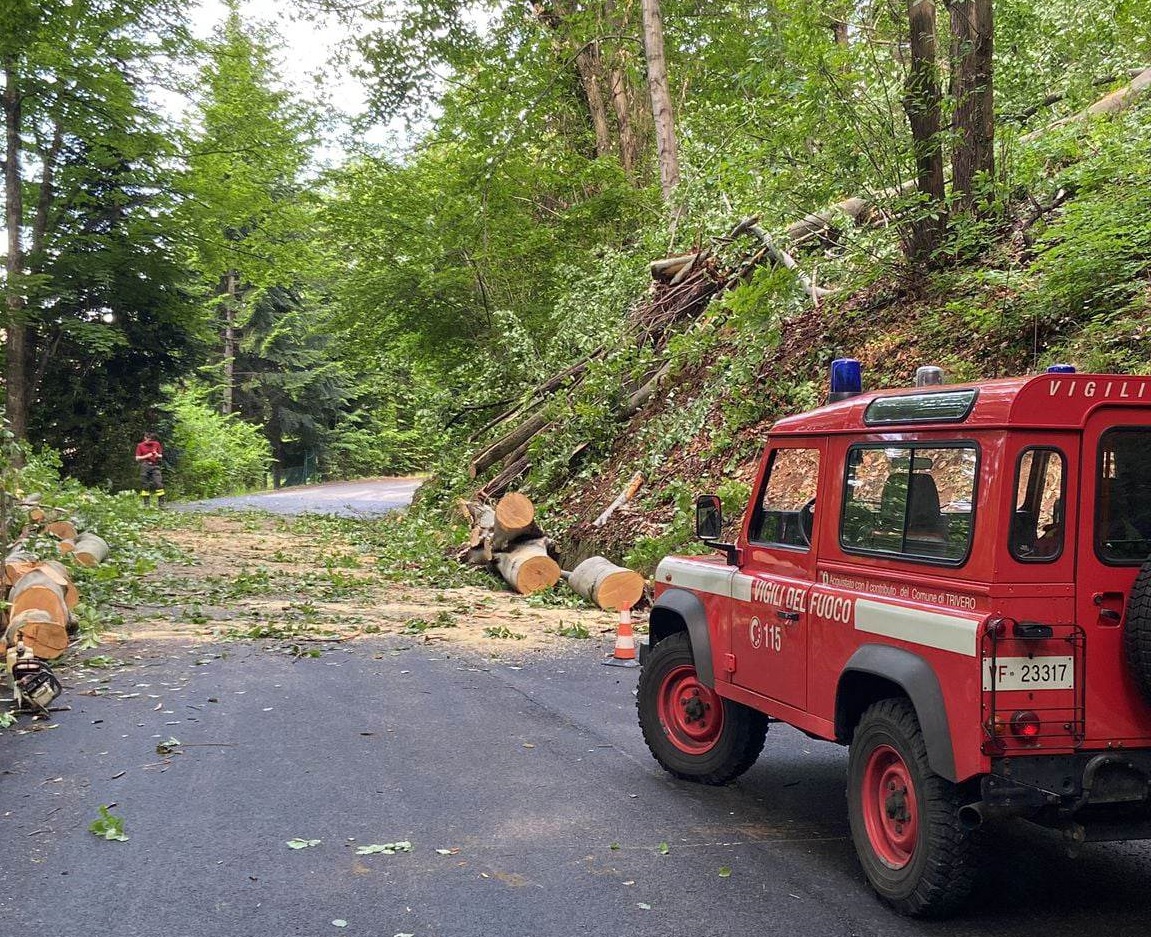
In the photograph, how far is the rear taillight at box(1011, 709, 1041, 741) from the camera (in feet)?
11.9

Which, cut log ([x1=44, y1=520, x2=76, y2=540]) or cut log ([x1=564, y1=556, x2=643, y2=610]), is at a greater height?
cut log ([x1=44, y1=520, x2=76, y2=540])

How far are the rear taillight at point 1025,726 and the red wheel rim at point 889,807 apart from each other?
55 centimetres

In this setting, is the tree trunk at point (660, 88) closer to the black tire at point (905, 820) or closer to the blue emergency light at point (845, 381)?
the blue emergency light at point (845, 381)

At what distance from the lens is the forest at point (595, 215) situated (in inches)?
442

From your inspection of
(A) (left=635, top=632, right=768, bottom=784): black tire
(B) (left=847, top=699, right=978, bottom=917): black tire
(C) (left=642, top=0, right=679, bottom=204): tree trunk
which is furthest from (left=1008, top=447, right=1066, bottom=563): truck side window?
(C) (left=642, top=0, right=679, bottom=204): tree trunk

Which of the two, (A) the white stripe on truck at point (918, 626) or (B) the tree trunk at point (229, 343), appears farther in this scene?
(B) the tree trunk at point (229, 343)

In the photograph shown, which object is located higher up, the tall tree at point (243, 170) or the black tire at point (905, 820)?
the tall tree at point (243, 170)

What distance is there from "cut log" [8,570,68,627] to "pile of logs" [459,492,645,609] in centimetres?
549

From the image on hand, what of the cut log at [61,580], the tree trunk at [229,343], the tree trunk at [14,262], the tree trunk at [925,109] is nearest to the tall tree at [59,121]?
the tree trunk at [14,262]

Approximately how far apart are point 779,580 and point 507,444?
12.8 m

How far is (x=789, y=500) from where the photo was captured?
5.22m

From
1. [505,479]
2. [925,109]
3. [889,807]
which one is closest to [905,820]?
[889,807]

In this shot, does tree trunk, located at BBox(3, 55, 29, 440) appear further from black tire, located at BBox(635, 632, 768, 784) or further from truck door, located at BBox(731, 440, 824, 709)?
truck door, located at BBox(731, 440, 824, 709)

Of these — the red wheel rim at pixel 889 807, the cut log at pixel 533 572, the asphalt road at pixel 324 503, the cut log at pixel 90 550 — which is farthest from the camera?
the asphalt road at pixel 324 503
